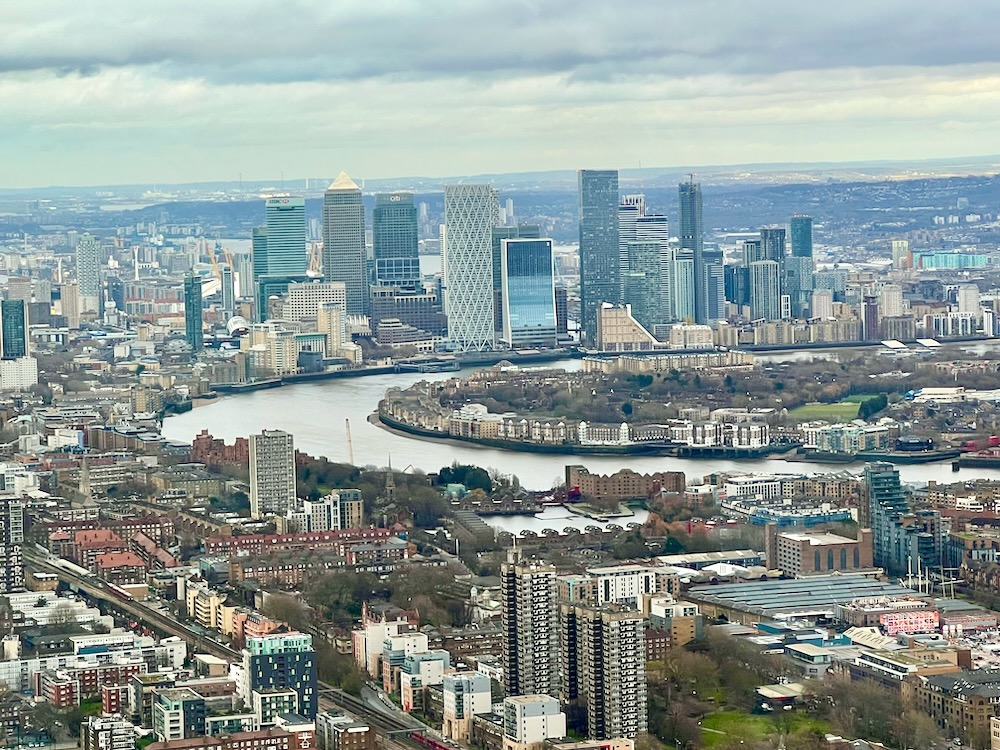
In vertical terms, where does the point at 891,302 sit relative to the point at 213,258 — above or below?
below

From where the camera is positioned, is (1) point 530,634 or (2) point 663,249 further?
(2) point 663,249

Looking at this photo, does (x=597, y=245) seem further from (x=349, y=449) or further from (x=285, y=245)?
(x=349, y=449)

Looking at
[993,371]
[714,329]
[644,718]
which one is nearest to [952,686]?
[644,718]

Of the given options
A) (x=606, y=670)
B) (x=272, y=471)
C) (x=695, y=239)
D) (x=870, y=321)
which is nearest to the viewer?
(x=606, y=670)

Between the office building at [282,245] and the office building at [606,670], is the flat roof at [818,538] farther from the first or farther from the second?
the office building at [282,245]

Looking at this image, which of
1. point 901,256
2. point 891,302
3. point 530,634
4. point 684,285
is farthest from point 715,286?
point 530,634

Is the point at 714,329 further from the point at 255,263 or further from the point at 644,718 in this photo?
the point at 644,718

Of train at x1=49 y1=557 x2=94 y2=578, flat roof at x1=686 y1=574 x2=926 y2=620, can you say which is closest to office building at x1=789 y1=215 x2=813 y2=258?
train at x1=49 y1=557 x2=94 y2=578
